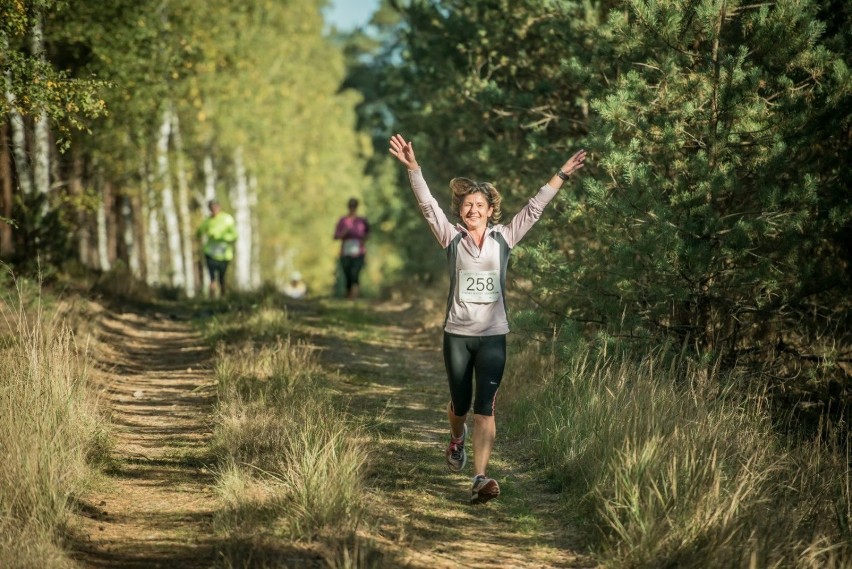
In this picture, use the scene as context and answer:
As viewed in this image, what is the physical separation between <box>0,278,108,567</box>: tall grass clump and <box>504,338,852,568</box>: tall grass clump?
119 inches

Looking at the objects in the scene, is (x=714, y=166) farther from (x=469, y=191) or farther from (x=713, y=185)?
(x=469, y=191)

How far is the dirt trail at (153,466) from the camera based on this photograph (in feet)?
17.8

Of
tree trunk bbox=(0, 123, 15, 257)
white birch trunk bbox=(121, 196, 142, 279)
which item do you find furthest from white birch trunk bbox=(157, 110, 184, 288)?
tree trunk bbox=(0, 123, 15, 257)

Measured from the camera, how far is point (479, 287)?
6.48 metres

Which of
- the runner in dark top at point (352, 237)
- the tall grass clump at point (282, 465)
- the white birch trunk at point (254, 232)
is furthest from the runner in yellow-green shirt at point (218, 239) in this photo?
the white birch trunk at point (254, 232)

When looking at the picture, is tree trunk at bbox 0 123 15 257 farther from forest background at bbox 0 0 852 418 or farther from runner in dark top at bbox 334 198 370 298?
runner in dark top at bbox 334 198 370 298

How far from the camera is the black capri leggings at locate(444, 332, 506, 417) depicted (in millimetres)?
6477

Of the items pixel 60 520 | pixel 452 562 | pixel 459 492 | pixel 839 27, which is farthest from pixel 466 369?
pixel 839 27

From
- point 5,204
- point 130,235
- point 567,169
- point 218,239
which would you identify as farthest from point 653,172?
point 130,235

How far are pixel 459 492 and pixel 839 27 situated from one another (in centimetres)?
563

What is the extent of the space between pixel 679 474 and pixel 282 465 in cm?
243

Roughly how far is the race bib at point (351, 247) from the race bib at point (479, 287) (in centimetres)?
1373

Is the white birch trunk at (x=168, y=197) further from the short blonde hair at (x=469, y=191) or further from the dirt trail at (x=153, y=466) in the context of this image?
the short blonde hair at (x=469, y=191)

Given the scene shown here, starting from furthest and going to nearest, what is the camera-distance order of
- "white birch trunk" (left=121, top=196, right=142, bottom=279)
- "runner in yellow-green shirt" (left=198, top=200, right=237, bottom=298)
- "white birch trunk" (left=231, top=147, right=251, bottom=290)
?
1. "white birch trunk" (left=231, top=147, right=251, bottom=290)
2. "white birch trunk" (left=121, top=196, right=142, bottom=279)
3. "runner in yellow-green shirt" (left=198, top=200, right=237, bottom=298)
